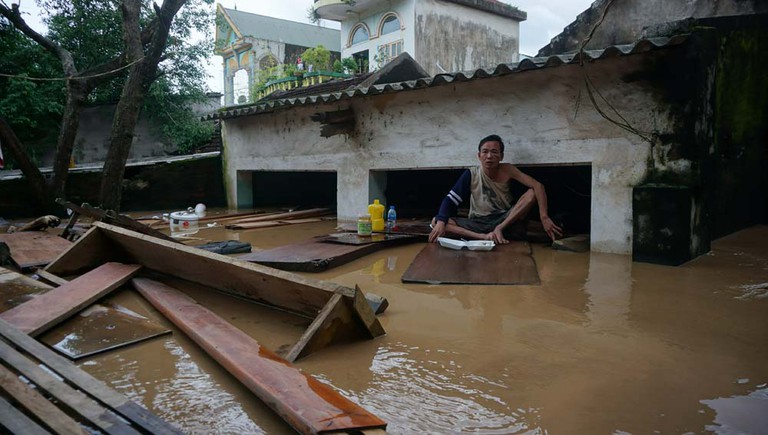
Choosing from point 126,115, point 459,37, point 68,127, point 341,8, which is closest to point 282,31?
point 341,8

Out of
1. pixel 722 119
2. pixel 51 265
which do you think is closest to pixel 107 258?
pixel 51 265

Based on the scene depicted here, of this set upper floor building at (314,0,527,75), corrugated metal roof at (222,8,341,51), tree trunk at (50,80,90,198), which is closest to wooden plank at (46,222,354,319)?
tree trunk at (50,80,90,198)

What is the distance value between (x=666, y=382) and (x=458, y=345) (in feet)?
3.38

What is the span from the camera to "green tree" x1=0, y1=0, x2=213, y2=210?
7641 mm

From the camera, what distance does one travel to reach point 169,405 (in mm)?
2145

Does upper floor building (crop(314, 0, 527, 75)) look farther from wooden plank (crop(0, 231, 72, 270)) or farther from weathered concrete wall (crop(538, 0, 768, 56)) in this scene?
wooden plank (crop(0, 231, 72, 270))

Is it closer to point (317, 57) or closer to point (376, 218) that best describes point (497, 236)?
point (376, 218)

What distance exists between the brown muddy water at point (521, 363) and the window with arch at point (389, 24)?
1514 cm

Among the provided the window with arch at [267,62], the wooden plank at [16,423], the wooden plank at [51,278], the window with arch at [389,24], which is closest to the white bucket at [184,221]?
the wooden plank at [51,278]

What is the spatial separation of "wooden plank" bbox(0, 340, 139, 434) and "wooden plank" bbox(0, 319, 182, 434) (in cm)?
3

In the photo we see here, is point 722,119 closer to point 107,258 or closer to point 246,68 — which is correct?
point 107,258

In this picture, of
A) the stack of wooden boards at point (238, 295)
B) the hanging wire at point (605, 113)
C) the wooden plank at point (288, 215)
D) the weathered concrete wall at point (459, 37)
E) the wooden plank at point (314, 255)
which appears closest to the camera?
the stack of wooden boards at point (238, 295)

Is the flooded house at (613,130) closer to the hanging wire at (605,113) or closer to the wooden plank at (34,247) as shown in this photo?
the hanging wire at (605,113)

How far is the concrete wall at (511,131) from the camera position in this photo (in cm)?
523
